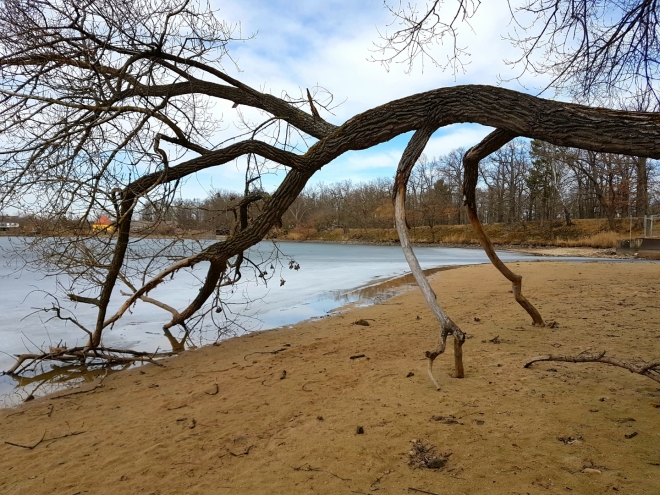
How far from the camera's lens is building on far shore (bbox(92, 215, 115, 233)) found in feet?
19.3

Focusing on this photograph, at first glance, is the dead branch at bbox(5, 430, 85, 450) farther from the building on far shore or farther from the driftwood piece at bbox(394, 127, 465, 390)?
the driftwood piece at bbox(394, 127, 465, 390)

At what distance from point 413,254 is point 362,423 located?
1.56 metres

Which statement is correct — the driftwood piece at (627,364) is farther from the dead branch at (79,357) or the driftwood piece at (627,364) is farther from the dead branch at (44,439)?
the dead branch at (79,357)

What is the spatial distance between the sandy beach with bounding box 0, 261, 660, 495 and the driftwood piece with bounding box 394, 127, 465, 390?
40 centimetres

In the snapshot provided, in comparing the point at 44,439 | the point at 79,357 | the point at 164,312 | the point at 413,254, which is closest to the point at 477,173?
the point at 413,254

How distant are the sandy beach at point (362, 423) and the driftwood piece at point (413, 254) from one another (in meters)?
0.40

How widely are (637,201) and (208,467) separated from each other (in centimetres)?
4335

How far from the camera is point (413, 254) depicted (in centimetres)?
410

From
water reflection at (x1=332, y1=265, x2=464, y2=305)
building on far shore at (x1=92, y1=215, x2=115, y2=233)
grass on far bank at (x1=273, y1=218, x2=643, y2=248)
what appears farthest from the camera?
grass on far bank at (x1=273, y1=218, x2=643, y2=248)

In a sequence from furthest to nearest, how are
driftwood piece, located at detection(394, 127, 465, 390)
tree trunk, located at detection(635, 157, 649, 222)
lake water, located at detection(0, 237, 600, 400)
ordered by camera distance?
tree trunk, located at detection(635, 157, 649, 222) < lake water, located at detection(0, 237, 600, 400) < driftwood piece, located at detection(394, 127, 465, 390)

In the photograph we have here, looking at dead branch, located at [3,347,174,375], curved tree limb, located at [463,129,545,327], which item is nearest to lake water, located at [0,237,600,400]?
dead branch, located at [3,347,174,375]

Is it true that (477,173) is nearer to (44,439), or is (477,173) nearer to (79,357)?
(44,439)

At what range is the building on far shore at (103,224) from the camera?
5.88 metres

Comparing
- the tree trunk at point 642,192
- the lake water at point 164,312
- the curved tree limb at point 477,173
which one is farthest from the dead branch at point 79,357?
the tree trunk at point 642,192
